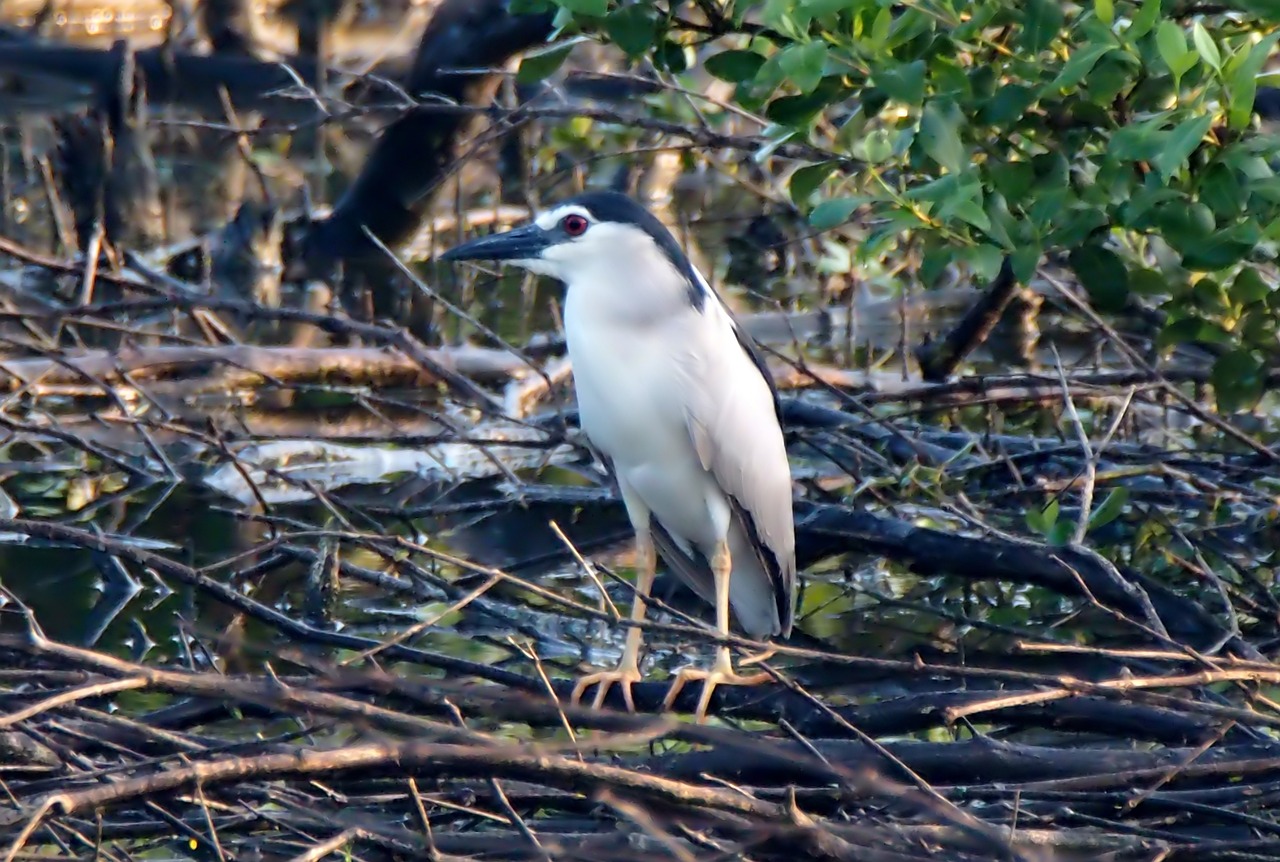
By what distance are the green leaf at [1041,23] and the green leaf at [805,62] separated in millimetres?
417

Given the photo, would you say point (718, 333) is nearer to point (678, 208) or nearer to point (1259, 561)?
point (1259, 561)

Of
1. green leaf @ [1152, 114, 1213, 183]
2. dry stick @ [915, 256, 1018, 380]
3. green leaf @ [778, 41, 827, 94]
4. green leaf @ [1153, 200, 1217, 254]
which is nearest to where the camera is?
green leaf @ [1152, 114, 1213, 183]

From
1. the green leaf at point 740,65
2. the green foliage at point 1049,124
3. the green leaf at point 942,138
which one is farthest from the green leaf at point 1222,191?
the green leaf at point 740,65

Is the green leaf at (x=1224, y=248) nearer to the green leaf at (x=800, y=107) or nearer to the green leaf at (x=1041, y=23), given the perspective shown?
the green leaf at (x=1041, y=23)

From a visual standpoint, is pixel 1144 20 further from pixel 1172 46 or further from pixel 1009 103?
pixel 1009 103

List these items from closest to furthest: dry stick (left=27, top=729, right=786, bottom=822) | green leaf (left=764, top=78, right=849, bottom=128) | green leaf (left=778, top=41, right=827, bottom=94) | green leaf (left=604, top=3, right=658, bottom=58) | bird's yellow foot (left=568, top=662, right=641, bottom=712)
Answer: dry stick (left=27, top=729, right=786, bottom=822) < green leaf (left=778, top=41, right=827, bottom=94) < bird's yellow foot (left=568, top=662, right=641, bottom=712) < green leaf (left=764, top=78, right=849, bottom=128) < green leaf (left=604, top=3, right=658, bottom=58)

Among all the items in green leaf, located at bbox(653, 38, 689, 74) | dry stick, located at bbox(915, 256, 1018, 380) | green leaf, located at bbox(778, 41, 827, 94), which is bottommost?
dry stick, located at bbox(915, 256, 1018, 380)

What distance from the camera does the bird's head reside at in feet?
13.4

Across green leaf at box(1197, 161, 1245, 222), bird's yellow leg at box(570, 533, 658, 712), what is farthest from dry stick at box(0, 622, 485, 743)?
green leaf at box(1197, 161, 1245, 222)

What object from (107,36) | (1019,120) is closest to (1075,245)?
(1019,120)

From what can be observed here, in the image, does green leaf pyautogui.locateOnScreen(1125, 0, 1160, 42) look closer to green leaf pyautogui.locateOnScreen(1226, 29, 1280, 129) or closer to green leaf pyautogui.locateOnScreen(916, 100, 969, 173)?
green leaf pyautogui.locateOnScreen(1226, 29, 1280, 129)

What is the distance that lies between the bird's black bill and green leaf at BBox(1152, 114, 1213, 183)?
1.47 m

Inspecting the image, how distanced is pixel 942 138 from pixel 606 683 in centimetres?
129

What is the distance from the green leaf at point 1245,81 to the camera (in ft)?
10.5
